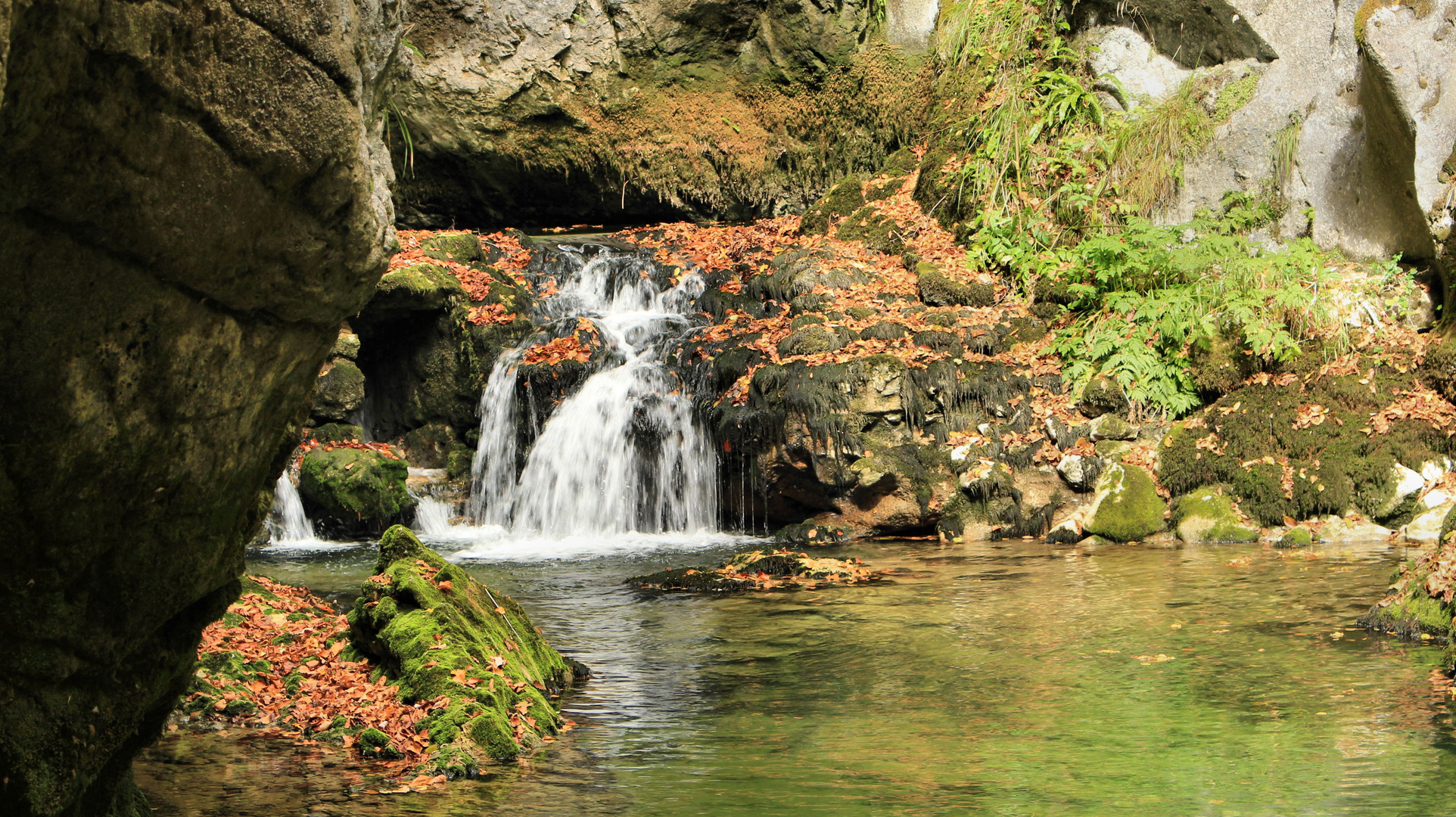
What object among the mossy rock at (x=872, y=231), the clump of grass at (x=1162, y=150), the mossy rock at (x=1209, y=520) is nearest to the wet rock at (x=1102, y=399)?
the mossy rock at (x=1209, y=520)

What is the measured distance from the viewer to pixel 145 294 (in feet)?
7.60

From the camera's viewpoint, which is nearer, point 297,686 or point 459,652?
point 459,652

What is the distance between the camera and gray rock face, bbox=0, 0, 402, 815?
2064mm

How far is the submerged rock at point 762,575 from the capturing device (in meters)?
9.02

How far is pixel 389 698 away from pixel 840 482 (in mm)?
6895

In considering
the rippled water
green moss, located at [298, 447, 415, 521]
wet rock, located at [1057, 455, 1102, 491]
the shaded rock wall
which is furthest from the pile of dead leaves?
the shaded rock wall

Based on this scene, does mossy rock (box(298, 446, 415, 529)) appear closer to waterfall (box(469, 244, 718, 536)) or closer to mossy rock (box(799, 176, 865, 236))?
waterfall (box(469, 244, 718, 536))

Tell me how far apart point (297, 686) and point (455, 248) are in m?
10.8

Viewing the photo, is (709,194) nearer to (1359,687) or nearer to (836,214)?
(836,214)

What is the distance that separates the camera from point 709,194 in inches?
764

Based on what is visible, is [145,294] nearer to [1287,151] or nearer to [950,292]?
[950,292]

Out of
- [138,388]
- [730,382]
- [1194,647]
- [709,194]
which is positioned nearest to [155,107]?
[138,388]

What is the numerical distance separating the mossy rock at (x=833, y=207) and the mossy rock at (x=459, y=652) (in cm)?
1101

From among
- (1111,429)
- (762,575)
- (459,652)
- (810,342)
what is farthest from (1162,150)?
(459,652)
